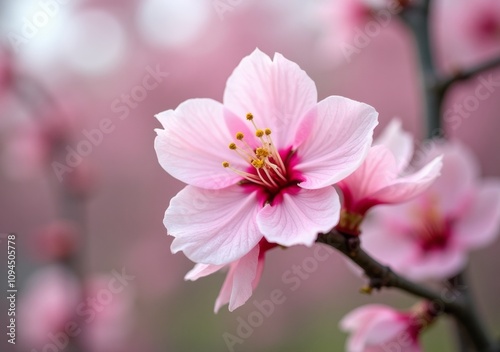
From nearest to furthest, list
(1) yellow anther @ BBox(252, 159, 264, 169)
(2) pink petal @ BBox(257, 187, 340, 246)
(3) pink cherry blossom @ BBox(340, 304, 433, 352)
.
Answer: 1. (2) pink petal @ BBox(257, 187, 340, 246)
2. (1) yellow anther @ BBox(252, 159, 264, 169)
3. (3) pink cherry blossom @ BBox(340, 304, 433, 352)

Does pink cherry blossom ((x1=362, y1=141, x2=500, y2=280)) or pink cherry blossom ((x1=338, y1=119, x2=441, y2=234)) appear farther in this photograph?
pink cherry blossom ((x1=362, y1=141, x2=500, y2=280))

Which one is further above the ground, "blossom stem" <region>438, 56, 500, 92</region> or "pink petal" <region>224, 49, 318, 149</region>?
"pink petal" <region>224, 49, 318, 149</region>

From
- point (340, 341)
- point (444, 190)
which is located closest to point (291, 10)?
point (340, 341)

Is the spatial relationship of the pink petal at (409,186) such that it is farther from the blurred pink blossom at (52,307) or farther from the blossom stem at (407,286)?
the blurred pink blossom at (52,307)

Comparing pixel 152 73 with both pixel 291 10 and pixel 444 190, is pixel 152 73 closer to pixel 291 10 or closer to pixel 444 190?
pixel 291 10

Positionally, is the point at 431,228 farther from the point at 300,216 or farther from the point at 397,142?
the point at 300,216

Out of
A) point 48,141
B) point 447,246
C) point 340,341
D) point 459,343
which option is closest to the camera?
point 459,343

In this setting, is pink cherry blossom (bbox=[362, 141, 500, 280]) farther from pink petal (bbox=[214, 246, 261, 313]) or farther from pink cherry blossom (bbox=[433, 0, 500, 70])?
pink cherry blossom (bbox=[433, 0, 500, 70])

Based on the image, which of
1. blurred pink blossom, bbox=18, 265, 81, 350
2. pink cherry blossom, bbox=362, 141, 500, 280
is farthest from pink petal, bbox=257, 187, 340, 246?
blurred pink blossom, bbox=18, 265, 81, 350
